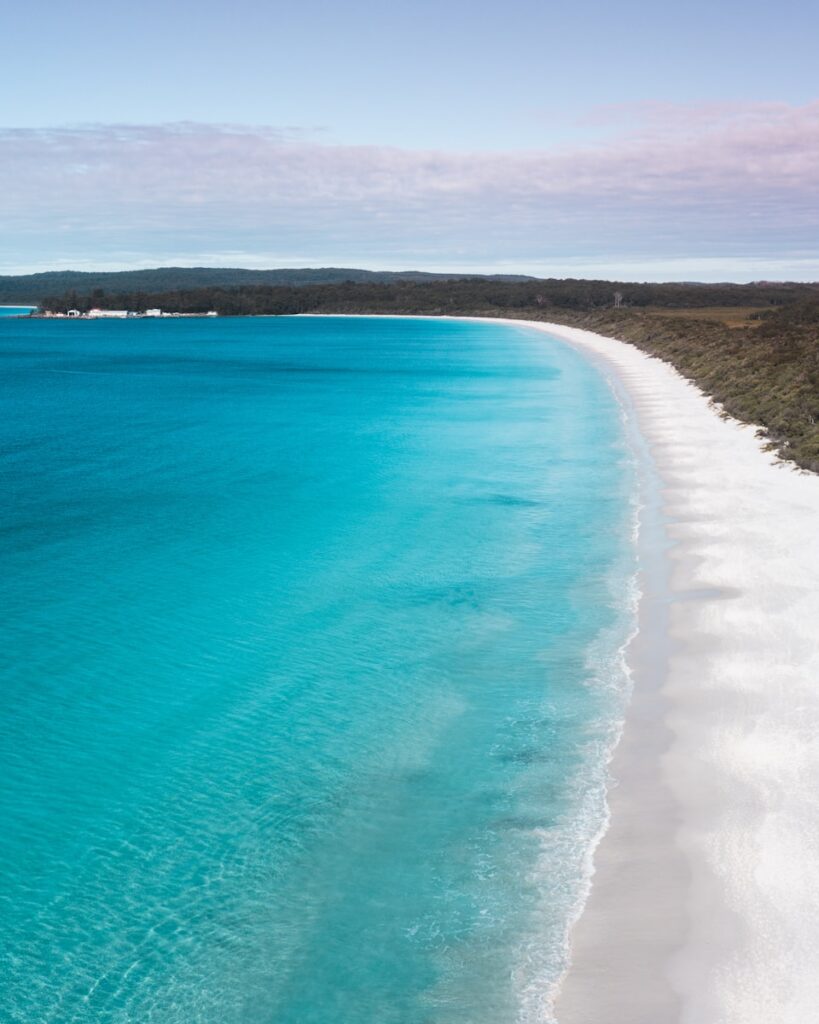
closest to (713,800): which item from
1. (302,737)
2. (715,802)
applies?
(715,802)

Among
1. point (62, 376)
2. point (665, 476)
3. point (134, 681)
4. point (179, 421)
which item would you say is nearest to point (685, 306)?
point (62, 376)

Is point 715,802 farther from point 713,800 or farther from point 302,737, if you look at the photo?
point 302,737

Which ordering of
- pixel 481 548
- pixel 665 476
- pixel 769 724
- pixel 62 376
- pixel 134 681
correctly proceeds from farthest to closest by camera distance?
pixel 62 376 < pixel 665 476 < pixel 481 548 < pixel 134 681 < pixel 769 724

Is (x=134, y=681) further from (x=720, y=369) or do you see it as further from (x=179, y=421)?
(x=720, y=369)

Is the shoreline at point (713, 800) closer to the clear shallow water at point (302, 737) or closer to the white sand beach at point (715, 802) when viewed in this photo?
the white sand beach at point (715, 802)

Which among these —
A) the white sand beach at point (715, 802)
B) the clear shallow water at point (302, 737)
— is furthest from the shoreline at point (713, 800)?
the clear shallow water at point (302, 737)

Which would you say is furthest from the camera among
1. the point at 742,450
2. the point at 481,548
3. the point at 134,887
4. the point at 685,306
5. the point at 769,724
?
the point at 685,306
